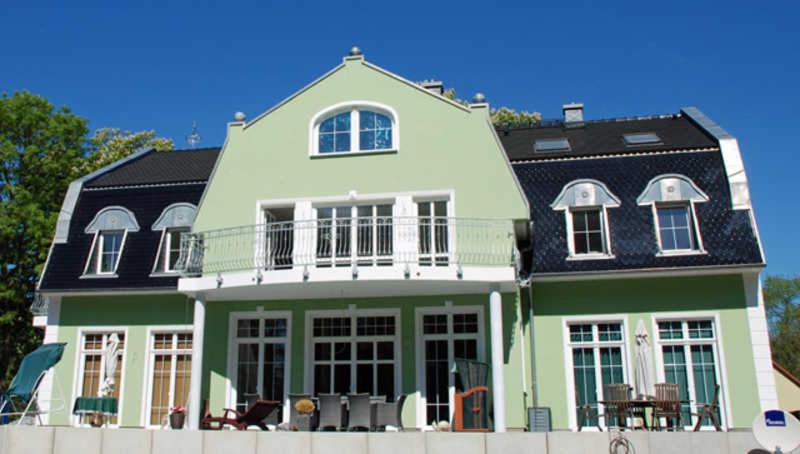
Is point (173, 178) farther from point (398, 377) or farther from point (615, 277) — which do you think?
point (615, 277)

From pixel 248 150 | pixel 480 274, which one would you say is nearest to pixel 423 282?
pixel 480 274

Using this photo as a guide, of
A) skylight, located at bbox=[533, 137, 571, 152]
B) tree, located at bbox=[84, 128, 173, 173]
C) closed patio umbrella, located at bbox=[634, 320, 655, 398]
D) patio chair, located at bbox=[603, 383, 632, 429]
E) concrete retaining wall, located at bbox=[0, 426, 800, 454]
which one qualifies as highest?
tree, located at bbox=[84, 128, 173, 173]

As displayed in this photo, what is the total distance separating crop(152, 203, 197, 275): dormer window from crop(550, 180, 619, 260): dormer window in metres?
9.12

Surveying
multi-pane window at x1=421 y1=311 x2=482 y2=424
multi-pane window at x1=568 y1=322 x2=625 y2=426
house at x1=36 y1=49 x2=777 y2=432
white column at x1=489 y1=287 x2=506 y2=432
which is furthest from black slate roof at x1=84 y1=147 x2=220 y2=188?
multi-pane window at x1=568 y1=322 x2=625 y2=426

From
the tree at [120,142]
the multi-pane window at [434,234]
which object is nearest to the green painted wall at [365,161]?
the multi-pane window at [434,234]

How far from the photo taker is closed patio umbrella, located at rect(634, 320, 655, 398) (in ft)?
46.9

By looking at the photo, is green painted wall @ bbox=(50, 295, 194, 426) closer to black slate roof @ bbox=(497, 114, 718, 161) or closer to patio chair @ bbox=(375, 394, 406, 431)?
patio chair @ bbox=(375, 394, 406, 431)

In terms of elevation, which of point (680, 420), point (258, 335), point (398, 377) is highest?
point (258, 335)

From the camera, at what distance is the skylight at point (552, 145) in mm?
19014

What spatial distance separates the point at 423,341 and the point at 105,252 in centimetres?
884

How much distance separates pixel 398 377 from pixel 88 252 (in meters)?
8.80

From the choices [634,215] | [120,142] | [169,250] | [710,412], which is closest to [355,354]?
[169,250]

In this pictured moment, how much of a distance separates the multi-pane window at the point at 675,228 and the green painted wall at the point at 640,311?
781 mm

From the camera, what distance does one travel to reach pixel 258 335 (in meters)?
17.2
